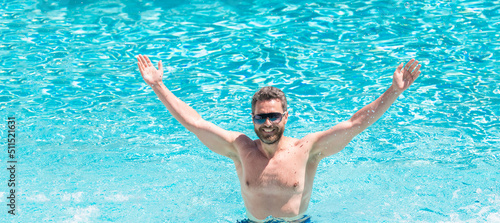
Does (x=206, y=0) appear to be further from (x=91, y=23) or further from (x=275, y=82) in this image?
(x=275, y=82)

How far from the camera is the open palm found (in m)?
3.64

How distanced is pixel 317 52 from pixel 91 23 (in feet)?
11.6

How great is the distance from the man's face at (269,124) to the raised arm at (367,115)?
12.7 inches

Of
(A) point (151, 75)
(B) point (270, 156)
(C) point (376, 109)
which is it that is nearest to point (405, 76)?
(C) point (376, 109)

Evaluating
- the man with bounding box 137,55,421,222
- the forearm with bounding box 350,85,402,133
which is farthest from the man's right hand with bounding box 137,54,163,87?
the forearm with bounding box 350,85,402,133

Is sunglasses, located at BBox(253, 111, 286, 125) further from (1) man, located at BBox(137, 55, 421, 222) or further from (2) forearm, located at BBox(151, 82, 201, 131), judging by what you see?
(2) forearm, located at BBox(151, 82, 201, 131)

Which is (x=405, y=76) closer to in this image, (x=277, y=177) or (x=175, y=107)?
(x=277, y=177)

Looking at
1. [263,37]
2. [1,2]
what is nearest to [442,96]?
[263,37]

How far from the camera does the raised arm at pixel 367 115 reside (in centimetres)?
364

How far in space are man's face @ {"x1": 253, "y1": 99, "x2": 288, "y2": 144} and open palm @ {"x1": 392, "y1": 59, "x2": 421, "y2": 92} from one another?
714 millimetres

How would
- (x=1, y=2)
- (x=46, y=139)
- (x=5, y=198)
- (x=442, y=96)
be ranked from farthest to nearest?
1. (x=1, y=2)
2. (x=442, y=96)
3. (x=46, y=139)
4. (x=5, y=198)

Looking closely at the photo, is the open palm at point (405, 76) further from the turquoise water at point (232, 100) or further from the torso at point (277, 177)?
the turquoise water at point (232, 100)

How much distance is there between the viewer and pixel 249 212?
4102 mm

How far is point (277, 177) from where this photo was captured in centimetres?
390
